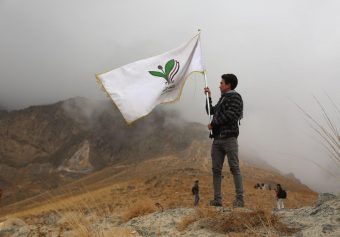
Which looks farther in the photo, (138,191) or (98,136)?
(98,136)

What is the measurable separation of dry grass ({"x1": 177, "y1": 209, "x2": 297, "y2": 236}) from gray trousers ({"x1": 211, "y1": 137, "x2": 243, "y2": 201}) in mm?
1029

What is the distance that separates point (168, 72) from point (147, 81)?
437mm

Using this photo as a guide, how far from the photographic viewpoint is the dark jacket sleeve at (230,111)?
6898 mm

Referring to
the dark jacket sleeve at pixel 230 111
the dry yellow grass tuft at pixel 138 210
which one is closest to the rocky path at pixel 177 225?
the dry yellow grass tuft at pixel 138 210

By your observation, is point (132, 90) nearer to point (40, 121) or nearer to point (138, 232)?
point (138, 232)

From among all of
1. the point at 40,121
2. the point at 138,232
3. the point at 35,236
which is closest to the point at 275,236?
the point at 138,232

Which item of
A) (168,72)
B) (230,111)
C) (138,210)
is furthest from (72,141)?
(230,111)

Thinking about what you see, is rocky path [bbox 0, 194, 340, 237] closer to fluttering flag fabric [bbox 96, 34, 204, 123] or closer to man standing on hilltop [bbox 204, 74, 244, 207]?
man standing on hilltop [bbox 204, 74, 244, 207]

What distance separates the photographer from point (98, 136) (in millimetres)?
124000

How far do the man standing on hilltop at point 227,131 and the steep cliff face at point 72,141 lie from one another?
83.5 m

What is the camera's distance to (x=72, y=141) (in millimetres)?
124812

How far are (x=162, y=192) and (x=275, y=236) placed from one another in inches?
1661

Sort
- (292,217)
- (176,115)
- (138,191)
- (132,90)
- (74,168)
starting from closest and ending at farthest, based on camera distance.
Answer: (292,217) < (132,90) < (138,191) < (74,168) < (176,115)

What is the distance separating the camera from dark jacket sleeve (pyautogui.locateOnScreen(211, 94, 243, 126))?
22.6 ft
